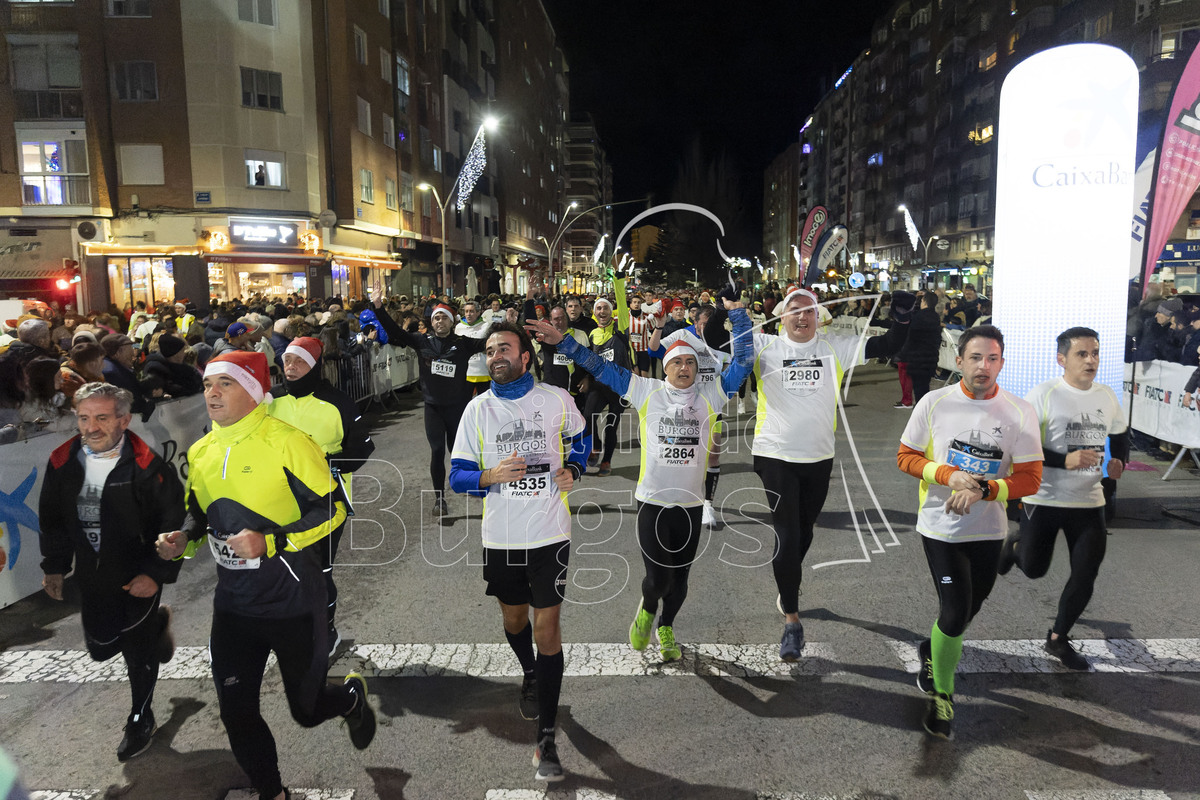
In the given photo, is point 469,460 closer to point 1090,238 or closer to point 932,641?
point 932,641

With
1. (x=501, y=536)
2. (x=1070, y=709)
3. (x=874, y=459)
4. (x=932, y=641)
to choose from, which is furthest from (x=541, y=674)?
(x=874, y=459)

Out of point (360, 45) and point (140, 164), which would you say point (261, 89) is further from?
point (360, 45)

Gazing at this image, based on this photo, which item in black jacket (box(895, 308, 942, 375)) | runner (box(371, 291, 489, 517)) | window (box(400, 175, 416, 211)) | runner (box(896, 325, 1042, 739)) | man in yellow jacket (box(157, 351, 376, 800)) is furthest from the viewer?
window (box(400, 175, 416, 211))

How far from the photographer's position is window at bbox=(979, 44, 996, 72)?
67062 millimetres

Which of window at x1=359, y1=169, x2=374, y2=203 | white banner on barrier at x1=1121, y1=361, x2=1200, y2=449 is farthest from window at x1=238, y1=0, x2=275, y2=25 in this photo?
white banner on barrier at x1=1121, y1=361, x2=1200, y2=449

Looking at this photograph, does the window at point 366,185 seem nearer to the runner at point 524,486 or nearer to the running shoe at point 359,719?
the runner at point 524,486

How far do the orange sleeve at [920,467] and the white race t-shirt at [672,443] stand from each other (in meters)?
1.14

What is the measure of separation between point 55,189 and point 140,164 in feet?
9.62

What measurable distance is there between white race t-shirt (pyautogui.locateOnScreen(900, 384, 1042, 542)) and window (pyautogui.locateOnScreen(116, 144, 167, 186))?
3232cm

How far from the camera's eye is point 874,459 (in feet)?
36.0

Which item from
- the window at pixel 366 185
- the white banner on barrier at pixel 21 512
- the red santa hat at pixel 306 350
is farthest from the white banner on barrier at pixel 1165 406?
the window at pixel 366 185

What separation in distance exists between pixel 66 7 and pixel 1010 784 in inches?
1428

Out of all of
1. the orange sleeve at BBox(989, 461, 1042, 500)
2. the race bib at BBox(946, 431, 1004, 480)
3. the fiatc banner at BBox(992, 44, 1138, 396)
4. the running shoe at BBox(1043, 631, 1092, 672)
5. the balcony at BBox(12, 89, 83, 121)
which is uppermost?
the balcony at BBox(12, 89, 83, 121)

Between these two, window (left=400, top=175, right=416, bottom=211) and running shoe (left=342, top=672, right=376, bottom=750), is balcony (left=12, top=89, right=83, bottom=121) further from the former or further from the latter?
running shoe (left=342, top=672, right=376, bottom=750)
